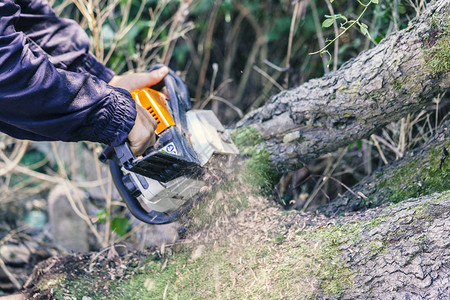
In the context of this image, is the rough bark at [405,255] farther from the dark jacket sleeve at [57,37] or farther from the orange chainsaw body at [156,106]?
the dark jacket sleeve at [57,37]

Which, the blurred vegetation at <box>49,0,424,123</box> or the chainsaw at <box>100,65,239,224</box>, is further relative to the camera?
the blurred vegetation at <box>49,0,424,123</box>

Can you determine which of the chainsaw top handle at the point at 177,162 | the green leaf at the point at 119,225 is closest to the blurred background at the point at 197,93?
the green leaf at the point at 119,225

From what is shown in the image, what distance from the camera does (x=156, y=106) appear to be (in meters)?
1.74

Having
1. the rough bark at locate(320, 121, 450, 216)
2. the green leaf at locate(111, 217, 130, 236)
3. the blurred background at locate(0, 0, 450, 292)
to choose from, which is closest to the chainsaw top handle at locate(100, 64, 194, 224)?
the blurred background at locate(0, 0, 450, 292)

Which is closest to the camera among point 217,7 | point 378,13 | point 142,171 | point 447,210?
point 447,210

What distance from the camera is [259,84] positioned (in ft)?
12.8

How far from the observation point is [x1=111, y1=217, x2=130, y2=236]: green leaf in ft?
8.62

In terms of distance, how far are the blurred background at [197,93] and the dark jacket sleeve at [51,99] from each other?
2.92 feet

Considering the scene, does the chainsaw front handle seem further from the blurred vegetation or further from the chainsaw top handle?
the blurred vegetation

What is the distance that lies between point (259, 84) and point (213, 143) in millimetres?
2245

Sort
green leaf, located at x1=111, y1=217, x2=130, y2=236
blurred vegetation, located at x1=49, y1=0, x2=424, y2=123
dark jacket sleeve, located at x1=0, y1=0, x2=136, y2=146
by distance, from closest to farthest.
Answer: dark jacket sleeve, located at x1=0, y1=0, x2=136, y2=146 < green leaf, located at x1=111, y1=217, x2=130, y2=236 < blurred vegetation, located at x1=49, y1=0, x2=424, y2=123

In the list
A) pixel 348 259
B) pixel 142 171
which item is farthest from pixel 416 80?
pixel 142 171

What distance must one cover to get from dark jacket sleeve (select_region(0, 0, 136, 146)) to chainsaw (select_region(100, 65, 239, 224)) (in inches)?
5.3

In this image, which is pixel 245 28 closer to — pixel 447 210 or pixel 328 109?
pixel 328 109
